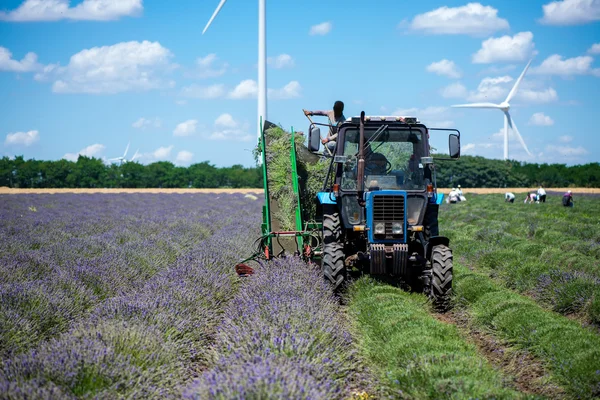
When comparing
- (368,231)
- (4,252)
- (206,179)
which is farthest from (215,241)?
(206,179)

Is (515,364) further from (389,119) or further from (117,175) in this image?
(117,175)

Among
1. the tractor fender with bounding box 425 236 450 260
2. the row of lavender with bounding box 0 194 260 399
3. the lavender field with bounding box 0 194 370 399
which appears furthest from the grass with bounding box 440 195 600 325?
the row of lavender with bounding box 0 194 260 399

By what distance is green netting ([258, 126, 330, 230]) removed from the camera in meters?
10.6

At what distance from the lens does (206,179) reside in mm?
80500

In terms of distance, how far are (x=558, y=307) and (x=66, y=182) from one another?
2705 inches

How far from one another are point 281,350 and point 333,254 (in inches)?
146

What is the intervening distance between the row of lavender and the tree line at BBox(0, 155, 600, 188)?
61.5m

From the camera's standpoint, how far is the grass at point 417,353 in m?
4.85

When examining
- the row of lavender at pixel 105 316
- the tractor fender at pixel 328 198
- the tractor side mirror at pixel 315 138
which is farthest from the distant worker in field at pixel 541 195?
the tractor side mirror at pixel 315 138

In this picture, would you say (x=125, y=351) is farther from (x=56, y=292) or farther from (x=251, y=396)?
(x=56, y=292)

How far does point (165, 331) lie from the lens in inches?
235

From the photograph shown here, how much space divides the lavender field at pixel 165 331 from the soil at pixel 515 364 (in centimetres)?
154

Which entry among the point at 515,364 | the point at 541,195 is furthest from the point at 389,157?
the point at 541,195

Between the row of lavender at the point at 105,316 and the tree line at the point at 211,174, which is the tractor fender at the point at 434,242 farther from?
the tree line at the point at 211,174
